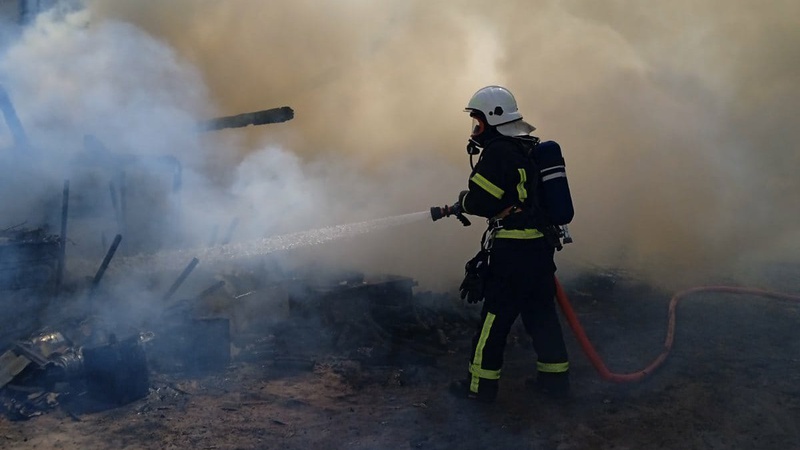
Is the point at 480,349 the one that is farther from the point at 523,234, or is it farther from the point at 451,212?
the point at 451,212

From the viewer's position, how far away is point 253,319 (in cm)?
572

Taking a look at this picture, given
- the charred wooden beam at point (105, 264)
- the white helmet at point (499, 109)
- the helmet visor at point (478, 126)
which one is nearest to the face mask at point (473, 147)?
the helmet visor at point (478, 126)

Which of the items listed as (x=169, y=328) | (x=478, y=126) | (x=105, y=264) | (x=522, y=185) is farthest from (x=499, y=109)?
(x=105, y=264)

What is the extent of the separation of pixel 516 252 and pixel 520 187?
17.3 inches

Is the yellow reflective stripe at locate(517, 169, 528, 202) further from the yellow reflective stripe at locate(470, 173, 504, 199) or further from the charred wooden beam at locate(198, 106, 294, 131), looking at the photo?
the charred wooden beam at locate(198, 106, 294, 131)

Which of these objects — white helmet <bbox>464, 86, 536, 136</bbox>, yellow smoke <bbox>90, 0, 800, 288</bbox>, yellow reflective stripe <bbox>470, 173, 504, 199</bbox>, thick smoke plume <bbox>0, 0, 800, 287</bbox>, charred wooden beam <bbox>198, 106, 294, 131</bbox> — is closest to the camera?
yellow reflective stripe <bbox>470, 173, 504, 199</bbox>

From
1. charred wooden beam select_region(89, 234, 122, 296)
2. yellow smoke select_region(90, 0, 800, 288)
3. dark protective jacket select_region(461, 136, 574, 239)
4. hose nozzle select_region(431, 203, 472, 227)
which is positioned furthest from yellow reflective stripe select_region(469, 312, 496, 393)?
yellow smoke select_region(90, 0, 800, 288)

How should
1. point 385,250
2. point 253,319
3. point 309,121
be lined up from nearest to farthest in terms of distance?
1. point 253,319
2. point 385,250
3. point 309,121

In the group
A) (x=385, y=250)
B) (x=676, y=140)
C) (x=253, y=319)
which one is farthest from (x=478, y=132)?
(x=676, y=140)

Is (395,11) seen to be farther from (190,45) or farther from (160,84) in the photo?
(160,84)

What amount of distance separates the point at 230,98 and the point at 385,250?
17.5 ft

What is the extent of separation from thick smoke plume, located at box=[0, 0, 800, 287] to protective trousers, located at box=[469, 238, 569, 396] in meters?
2.78

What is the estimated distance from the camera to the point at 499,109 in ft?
14.2

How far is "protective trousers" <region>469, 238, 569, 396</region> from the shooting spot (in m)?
4.11
